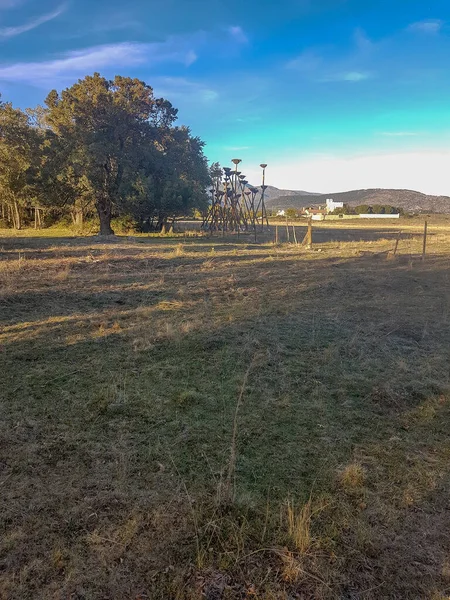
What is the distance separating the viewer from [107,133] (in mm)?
23188

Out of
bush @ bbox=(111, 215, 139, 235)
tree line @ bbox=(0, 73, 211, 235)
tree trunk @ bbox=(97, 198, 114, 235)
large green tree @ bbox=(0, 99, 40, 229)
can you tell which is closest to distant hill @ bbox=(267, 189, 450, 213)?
bush @ bbox=(111, 215, 139, 235)

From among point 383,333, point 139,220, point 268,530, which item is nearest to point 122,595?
point 268,530

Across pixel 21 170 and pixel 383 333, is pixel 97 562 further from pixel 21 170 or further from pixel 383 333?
pixel 21 170

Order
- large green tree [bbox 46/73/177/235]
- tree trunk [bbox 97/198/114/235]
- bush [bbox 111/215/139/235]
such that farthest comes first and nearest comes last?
bush [bbox 111/215/139/235] → tree trunk [bbox 97/198/114/235] → large green tree [bbox 46/73/177/235]

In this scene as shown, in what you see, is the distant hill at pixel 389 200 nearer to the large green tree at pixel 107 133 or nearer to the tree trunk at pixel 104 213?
the large green tree at pixel 107 133

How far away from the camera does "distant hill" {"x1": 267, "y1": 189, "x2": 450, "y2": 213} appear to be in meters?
104

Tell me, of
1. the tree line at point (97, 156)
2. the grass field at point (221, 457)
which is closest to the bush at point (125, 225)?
the tree line at point (97, 156)

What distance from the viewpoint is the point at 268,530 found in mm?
2164

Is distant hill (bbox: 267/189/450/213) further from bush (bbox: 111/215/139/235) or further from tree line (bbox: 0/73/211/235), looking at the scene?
tree line (bbox: 0/73/211/235)

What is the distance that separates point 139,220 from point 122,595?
89.3ft

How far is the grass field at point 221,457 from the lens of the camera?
1.91 metres

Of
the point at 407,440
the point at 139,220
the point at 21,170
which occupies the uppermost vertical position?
the point at 21,170

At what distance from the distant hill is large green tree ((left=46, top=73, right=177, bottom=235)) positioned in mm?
87661

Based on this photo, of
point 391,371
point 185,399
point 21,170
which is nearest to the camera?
point 185,399
